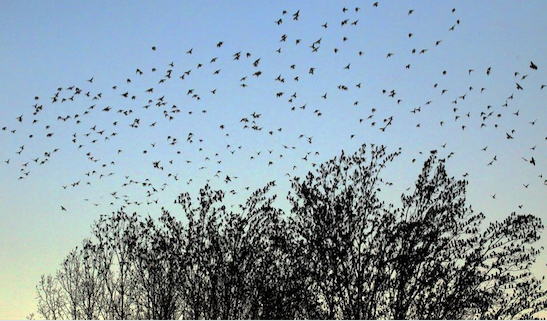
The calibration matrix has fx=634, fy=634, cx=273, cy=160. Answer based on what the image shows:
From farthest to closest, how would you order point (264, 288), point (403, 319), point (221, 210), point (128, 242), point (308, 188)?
1. point (128, 242)
2. point (221, 210)
3. point (264, 288)
4. point (308, 188)
5. point (403, 319)

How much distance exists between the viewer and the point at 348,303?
924 inches

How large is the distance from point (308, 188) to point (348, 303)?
468 cm

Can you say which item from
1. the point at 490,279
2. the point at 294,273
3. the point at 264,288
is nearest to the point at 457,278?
the point at 490,279

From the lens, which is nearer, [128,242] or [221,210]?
[221,210]

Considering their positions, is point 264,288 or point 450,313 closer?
point 450,313

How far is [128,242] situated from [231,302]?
6409mm

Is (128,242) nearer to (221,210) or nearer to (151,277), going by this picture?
(151,277)

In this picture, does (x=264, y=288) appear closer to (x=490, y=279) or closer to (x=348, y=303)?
(x=348, y=303)

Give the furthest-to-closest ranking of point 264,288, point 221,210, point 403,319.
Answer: point 221,210, point 264,288, point 403,319

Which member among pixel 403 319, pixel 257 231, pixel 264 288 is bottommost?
pixel 403 319

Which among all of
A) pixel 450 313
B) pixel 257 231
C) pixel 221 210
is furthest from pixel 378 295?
pixel 221 210

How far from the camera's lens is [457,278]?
23531mm

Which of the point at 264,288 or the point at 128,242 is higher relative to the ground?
the point at 128,242

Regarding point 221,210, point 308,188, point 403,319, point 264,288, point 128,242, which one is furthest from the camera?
point 128,242
